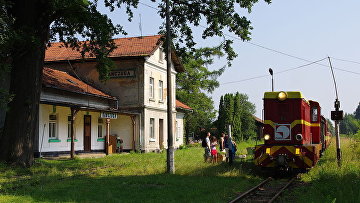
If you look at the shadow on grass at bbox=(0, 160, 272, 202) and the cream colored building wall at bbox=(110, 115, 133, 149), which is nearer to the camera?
the shadow on grass at bbox=(0, 160, 272, 202)

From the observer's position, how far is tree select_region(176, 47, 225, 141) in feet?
166

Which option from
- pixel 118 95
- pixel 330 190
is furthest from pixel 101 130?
pixel 330 190

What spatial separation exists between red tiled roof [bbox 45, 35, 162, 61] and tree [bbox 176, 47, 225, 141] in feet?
53.3

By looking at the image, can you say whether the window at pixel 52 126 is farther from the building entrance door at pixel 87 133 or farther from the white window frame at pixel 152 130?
the white window frame at pixel 152 130

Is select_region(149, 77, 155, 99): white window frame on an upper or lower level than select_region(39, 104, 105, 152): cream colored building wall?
upper

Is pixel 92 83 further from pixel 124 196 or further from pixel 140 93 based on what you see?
pixel 124 196

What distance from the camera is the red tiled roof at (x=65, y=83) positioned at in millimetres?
24172

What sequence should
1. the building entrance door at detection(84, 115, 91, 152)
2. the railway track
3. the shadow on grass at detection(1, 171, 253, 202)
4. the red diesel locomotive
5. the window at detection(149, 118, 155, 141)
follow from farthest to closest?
the window at detection(149, 118, 155, 141) → the building entrance door at detection(84, 115, 91, 152) → the red diesel locomotive → the railway track → the shadow on grass at detection(1, 171, 253, 202)

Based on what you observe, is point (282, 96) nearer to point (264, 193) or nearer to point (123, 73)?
point (264, 193)

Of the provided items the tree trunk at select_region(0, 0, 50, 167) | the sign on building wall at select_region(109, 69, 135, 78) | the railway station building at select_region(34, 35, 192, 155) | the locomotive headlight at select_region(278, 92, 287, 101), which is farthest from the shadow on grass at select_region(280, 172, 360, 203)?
the sign on building wall at select_region(109, 69, 135, 78)

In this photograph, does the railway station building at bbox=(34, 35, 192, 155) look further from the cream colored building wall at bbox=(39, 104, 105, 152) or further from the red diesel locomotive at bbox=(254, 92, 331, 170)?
the red diesel locomotive at bbox=(254, 92, 331, 170)

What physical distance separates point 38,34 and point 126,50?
1493cm

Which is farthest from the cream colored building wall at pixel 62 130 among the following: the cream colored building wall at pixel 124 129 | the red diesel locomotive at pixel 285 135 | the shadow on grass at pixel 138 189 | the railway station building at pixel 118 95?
the red diesel locomotive at pixel 285 135

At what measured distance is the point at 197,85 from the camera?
50.6 m
